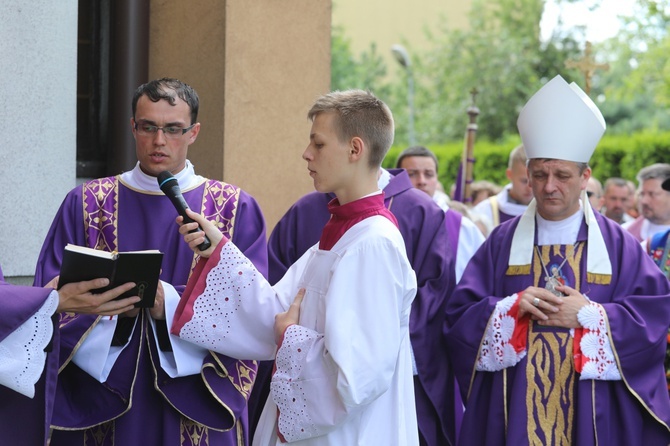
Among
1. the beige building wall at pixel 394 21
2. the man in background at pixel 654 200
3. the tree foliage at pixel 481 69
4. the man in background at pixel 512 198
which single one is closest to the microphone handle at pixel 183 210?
the man in background at pixel 512 198

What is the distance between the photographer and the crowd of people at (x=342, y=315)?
11.4 ft

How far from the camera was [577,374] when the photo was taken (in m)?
4.58

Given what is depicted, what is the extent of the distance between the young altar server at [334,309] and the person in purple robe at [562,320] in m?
1.12

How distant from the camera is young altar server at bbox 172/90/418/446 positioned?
3.36 metres

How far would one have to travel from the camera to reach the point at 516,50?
1425 inches

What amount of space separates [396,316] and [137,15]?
3.57 meters

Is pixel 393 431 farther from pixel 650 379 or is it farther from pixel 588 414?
pixel 650 379

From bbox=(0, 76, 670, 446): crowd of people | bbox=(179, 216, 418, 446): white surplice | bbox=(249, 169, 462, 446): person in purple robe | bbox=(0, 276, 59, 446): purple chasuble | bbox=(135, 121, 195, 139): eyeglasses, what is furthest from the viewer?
bbox=(249, 169, 462, 446): person in purple robe

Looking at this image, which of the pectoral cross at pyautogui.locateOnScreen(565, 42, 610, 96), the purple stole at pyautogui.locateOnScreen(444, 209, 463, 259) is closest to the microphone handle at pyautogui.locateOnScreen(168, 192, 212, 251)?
the purple stole at pyautogui.locateOnScreen(444, 209, 463, 259)

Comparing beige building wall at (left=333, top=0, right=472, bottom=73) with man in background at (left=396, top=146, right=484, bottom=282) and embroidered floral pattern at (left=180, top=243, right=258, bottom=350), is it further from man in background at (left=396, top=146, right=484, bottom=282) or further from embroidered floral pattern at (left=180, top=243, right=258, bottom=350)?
embroidered floral pattern at (left=180, top=243, right=258, bottom=350)

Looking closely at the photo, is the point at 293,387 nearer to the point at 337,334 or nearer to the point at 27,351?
the point at 337,334

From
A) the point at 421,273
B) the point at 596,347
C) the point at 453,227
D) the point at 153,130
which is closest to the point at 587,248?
the point at 596,347

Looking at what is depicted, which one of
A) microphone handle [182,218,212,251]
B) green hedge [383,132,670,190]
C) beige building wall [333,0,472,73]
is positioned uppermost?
beige building wall [333,0,472,73]

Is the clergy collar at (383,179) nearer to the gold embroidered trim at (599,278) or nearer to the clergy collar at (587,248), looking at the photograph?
the clergy collar at (587,248)
